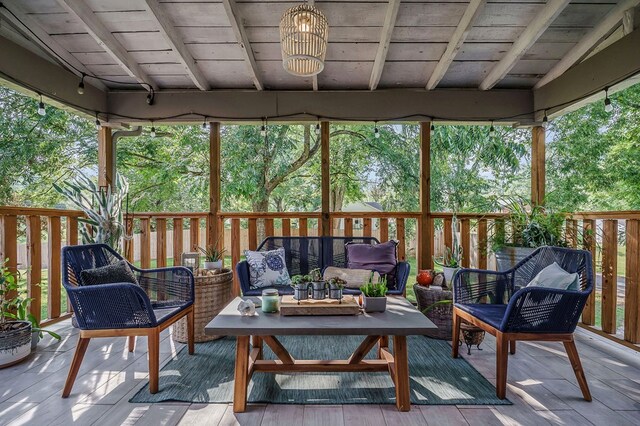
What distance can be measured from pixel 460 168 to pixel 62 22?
21.4 ft

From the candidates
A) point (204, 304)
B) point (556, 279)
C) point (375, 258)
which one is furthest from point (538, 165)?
point (204, 304)

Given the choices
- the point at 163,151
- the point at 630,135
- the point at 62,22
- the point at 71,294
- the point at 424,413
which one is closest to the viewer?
the point at 424,413

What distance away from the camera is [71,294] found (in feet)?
6.82

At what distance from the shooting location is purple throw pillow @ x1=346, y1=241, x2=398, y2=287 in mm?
3129

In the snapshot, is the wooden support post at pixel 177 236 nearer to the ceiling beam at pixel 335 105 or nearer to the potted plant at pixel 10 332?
the ceiling beam at pixel 335 105

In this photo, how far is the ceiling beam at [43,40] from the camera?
2688 mm

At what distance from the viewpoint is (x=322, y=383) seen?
2.21 m

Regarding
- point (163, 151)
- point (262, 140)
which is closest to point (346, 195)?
point (262, 140)

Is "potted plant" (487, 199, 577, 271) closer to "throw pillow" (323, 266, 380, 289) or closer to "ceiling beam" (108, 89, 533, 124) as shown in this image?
"ceiling beam" (108, 89, 533, 124)

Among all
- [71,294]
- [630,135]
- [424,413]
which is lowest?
[424,413]

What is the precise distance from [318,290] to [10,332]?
88.0 inches

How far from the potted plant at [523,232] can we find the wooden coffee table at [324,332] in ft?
5.72

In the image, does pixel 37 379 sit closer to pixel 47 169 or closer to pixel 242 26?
pixel 242 26

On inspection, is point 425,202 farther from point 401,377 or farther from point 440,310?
point 401,377
